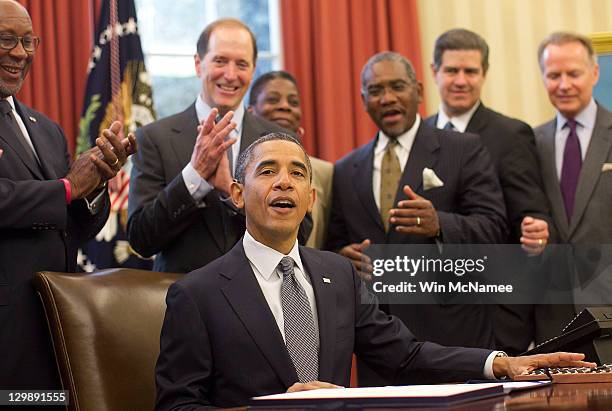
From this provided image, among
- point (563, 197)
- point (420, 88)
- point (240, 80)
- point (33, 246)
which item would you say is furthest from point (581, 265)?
point (33, 246)

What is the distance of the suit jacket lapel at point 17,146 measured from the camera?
344 centimetres

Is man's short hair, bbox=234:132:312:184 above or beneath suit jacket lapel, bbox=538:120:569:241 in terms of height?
above

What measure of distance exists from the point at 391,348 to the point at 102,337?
895mm

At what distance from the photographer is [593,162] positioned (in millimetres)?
4559

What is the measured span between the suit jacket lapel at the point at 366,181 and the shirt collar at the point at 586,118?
979 millimetres

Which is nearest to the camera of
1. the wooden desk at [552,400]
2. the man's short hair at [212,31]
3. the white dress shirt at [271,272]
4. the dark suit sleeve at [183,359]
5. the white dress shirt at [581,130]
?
the wooden desk at [552,400]

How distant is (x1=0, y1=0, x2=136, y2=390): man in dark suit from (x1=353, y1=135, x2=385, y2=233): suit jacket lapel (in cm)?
130

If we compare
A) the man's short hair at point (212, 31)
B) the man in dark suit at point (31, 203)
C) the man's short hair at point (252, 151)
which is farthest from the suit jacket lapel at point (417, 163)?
the man in dark suit at point (31, 203)

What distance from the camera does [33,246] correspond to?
3.32 metres

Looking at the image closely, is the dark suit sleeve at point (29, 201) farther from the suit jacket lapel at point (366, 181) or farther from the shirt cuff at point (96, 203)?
the suit jacket lapel at point (366, 181)

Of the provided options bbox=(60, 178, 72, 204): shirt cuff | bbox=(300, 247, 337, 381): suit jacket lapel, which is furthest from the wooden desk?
bbox=(60, 178, 72, 204): shirt cuff

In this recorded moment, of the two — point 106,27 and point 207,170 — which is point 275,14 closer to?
point 106,27

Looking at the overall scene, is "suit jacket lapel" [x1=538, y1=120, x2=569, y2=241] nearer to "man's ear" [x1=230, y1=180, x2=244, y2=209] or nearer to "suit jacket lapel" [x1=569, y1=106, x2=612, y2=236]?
"suit jacket lapel" [x1=569, y1=106, x2=612, y2=236]

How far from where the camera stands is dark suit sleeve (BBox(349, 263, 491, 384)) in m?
2.80
